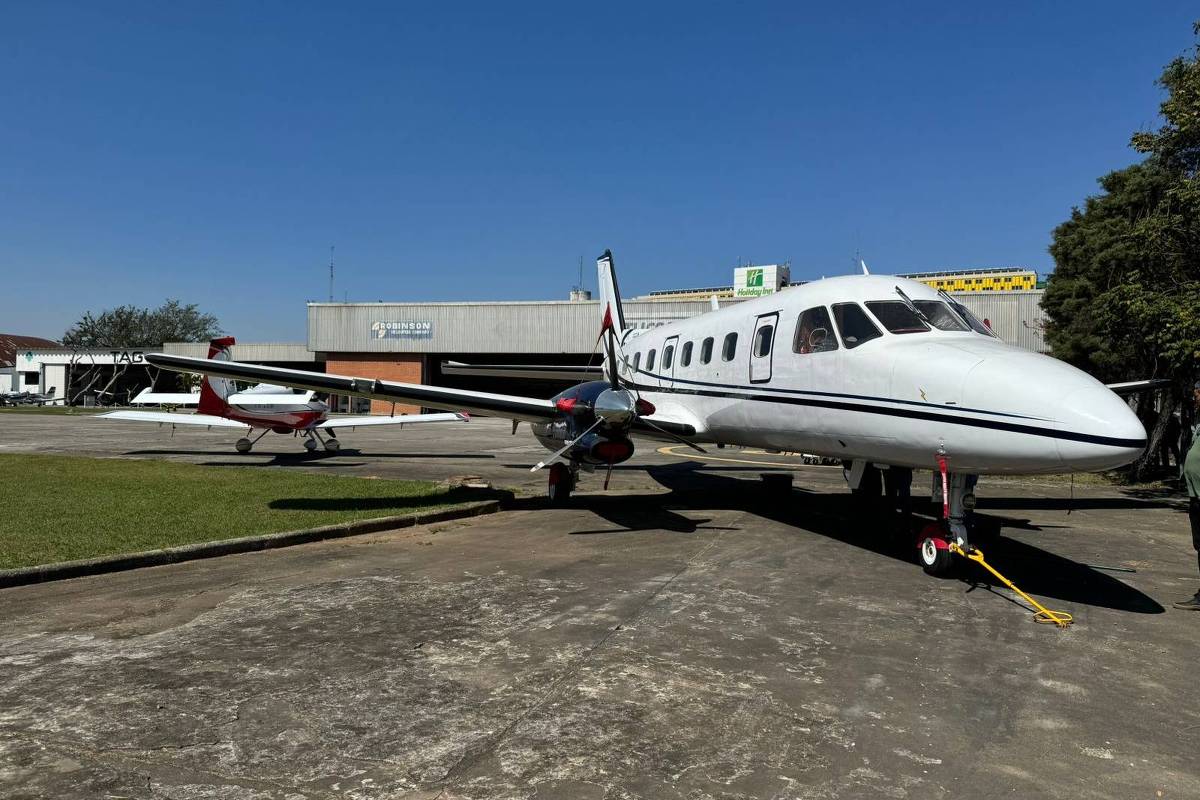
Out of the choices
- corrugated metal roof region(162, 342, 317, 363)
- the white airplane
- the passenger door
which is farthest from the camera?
corrugated metal roof region(162, 342, 317, 363)

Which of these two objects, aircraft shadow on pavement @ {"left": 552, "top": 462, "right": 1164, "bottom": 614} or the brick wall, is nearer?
aircraft shadow on pavement @ {"left": 552, "top": 462, "right": 1164, "bottom": 614}

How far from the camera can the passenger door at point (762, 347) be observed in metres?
10.6

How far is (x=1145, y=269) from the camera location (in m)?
15.7

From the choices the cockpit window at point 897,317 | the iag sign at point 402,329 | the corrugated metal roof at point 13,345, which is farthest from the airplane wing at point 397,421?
the corrugated metal roof at point 13,345

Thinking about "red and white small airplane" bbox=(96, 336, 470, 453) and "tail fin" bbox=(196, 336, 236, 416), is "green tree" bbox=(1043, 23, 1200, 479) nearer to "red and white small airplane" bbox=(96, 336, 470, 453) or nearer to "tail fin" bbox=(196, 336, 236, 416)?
"red and white small airplane" bbox=(96, 336, 470, 453)

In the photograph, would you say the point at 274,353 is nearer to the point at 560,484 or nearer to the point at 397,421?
the point at 397,421

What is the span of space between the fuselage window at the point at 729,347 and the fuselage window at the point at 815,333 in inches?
66.7

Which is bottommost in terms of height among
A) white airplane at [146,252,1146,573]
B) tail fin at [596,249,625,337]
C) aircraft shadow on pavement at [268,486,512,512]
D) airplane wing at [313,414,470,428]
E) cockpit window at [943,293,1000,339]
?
aircraft shadow on pavement at [268,486,512,512]

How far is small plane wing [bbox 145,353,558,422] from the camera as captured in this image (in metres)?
12.2

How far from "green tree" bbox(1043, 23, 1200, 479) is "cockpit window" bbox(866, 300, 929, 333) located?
306 inches

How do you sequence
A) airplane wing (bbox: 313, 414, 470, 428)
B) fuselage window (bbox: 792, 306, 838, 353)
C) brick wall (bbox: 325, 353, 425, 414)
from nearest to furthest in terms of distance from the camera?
1. fuselage window (bbox: 792, 306, 838, 353)
2. airplane wing (bbox: 313, 414, 470, 428)
3. brick wall (bbox: 325, 353, 425, 414)

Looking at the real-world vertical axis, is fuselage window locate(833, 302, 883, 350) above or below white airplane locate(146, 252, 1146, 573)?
above

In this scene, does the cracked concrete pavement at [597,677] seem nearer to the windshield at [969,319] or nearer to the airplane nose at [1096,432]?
the airplane nose at [1096,432]

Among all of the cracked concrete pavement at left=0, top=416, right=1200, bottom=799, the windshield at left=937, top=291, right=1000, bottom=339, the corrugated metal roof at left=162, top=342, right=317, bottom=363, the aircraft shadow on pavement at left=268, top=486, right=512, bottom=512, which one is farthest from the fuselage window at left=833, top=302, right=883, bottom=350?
the corrugated metal roof at left=162, top=342, right=317, bottom=363
